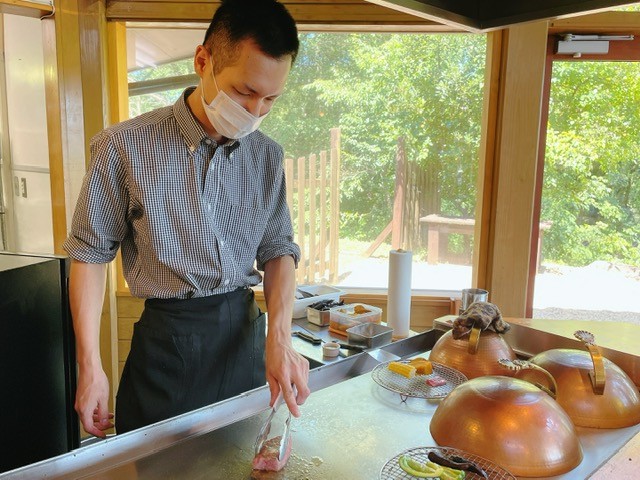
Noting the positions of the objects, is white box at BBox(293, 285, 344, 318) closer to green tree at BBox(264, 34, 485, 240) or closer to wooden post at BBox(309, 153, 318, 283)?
wooden post at BBox(309, 153, 318, 283)

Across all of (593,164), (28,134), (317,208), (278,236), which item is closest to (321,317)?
(278,236)

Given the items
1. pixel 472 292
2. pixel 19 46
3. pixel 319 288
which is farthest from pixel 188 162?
pixel 19 46

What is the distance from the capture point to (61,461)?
2.94 feet

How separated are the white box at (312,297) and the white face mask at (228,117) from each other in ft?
3.33

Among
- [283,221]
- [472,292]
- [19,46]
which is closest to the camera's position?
[283,221]

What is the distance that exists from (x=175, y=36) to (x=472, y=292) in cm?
210

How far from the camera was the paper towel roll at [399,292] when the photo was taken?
2.06m

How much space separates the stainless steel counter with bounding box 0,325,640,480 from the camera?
935mm

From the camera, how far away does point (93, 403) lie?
1.15 meters

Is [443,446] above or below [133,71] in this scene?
below

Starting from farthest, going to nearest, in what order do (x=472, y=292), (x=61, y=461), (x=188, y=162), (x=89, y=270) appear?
(x=472, y=292)
(x=188, y=162)
(x=89, y=270)
(x=61, y=461)

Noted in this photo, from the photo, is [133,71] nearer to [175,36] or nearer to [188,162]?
[175,36]

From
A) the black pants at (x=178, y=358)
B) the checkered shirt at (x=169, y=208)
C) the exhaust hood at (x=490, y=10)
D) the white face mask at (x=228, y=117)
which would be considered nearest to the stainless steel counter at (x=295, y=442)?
the black pants at (x=178, y=358)

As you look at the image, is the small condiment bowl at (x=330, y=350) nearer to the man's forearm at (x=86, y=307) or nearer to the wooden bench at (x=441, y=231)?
the man's forearm at (x=86, y=307)
